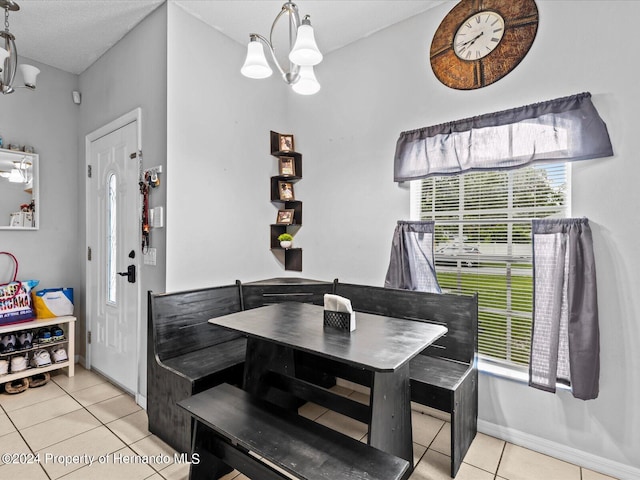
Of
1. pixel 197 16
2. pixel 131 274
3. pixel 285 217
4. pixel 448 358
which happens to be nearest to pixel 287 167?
pixel 285 217

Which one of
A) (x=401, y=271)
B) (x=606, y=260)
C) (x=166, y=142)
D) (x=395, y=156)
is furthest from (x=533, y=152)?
(x=166, y=142)

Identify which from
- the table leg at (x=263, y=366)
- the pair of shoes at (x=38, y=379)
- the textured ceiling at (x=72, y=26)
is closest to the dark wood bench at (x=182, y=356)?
the table leg at (x=263, y=366)

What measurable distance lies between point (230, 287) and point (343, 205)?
1232mm

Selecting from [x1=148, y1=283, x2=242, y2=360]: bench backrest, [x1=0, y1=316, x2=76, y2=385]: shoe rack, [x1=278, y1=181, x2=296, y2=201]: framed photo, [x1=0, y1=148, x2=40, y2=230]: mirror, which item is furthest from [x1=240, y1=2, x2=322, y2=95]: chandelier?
[x1=0, y1=316, x2=76, y2=385]: shoe rack

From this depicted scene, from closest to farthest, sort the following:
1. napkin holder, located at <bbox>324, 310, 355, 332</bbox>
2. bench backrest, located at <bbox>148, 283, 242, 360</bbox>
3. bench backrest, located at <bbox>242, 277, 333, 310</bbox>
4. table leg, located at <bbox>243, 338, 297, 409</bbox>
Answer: napkin holder, located at <bbox>324, 310, 355, 332</bbox>, table leg, located at <bbox>243, 338, 297, 409</bbox>, bench backrest, located at <bbox>148, 283, 242, 360</bbox>, bench backrest, located at <bbox>242, 277, 333, 310</bbox>

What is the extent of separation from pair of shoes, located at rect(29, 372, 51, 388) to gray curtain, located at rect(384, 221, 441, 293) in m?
3.23

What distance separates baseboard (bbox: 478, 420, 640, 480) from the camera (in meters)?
1.93

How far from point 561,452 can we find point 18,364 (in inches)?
167

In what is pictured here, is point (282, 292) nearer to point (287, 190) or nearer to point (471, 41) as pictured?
point (287, 190)

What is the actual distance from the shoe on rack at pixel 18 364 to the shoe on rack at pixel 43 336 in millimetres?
186

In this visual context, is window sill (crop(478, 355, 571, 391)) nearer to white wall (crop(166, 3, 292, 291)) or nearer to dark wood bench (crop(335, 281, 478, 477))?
dark wood bench (crop(335, 281, 478, 477))

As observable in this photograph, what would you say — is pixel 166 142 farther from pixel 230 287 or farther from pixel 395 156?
pixel 395 156

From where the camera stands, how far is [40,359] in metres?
3.08

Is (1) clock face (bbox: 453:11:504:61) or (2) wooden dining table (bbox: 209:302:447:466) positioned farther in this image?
(1) clock face (bbox: 453:11:504:61)
